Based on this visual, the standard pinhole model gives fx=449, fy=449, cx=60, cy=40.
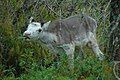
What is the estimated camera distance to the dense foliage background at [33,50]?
23.1ft

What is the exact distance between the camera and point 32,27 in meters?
8.52

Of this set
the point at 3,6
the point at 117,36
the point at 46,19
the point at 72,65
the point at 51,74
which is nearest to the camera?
the point at 117,36

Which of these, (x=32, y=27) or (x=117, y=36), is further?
(x=32, y=27)

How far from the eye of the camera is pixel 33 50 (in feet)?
29.6

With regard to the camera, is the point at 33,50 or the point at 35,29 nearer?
the point at 35,29

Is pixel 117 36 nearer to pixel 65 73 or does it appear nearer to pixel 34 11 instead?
pixel 65 73

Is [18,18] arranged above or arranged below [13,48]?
above

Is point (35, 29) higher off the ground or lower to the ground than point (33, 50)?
higher

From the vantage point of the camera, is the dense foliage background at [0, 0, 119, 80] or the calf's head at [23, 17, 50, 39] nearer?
the dense foliage background at [0, 0, 119, 80]

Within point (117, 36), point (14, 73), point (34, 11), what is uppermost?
point (34, 11)

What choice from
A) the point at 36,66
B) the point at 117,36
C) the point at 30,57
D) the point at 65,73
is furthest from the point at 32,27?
the point at 117,36

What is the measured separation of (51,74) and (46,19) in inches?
143

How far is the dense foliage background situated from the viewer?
7050mm

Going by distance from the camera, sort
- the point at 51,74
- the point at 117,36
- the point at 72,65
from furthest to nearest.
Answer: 1. the point at 72,65
2. the point at 51,74
3. the point at 117,36
